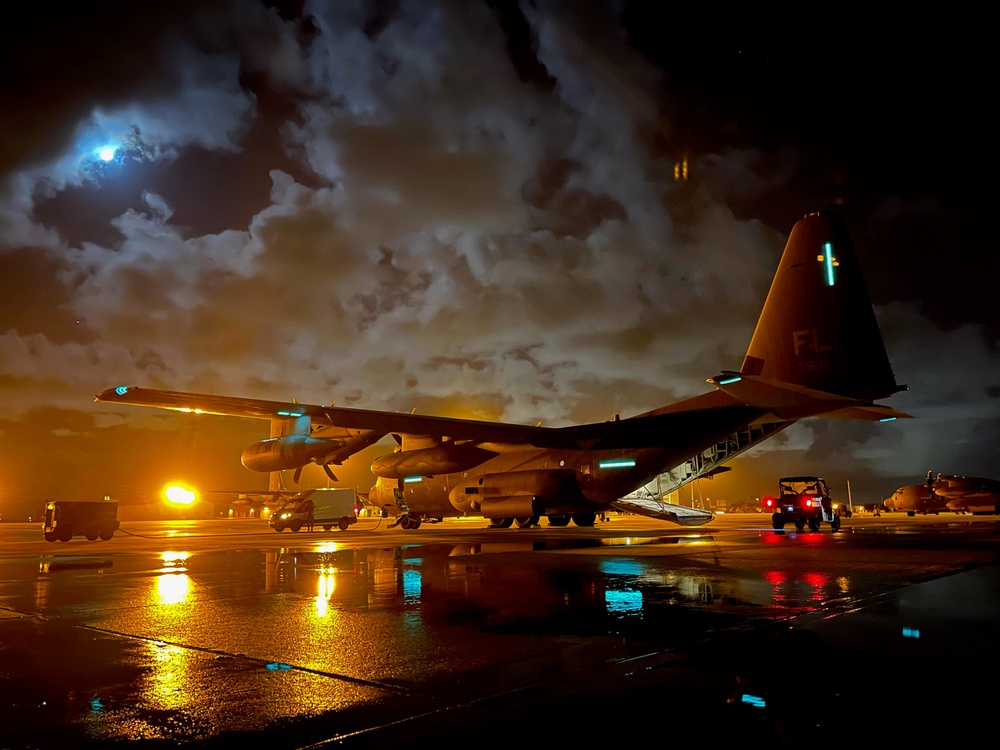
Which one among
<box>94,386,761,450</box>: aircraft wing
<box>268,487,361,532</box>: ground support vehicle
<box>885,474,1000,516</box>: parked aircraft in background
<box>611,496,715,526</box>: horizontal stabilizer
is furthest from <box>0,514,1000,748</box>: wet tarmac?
<box>885,474,1000,516</box>: parked aircraft in background

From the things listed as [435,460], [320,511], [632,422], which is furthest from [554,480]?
[320,511]

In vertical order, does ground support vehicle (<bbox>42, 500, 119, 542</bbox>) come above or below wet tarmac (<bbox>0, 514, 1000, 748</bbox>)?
above

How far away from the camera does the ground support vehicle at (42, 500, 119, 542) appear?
2539 centimetres

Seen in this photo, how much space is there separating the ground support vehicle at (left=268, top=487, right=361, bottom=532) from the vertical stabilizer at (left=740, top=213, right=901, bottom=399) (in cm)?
2437

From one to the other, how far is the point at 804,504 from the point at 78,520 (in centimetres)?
2813

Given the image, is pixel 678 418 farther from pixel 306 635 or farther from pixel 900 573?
pixel 306 635

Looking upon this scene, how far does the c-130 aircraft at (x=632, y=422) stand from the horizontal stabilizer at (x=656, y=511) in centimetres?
449

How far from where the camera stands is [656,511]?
3194 cm

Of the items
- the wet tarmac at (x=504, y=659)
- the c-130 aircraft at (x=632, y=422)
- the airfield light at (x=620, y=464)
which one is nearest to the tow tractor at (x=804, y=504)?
the c-130 aircraft at (x=632, y=422)

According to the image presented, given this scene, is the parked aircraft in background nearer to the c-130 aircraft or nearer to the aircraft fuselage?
the c-130 aircraft

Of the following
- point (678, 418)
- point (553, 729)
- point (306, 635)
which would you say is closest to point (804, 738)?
point (553, 729)

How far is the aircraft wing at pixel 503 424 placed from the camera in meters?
20.3

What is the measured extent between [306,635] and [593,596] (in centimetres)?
369

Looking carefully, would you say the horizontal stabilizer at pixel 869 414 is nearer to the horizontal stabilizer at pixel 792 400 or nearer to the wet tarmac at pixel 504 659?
the horizontal stabilizer at pixel 792 400
